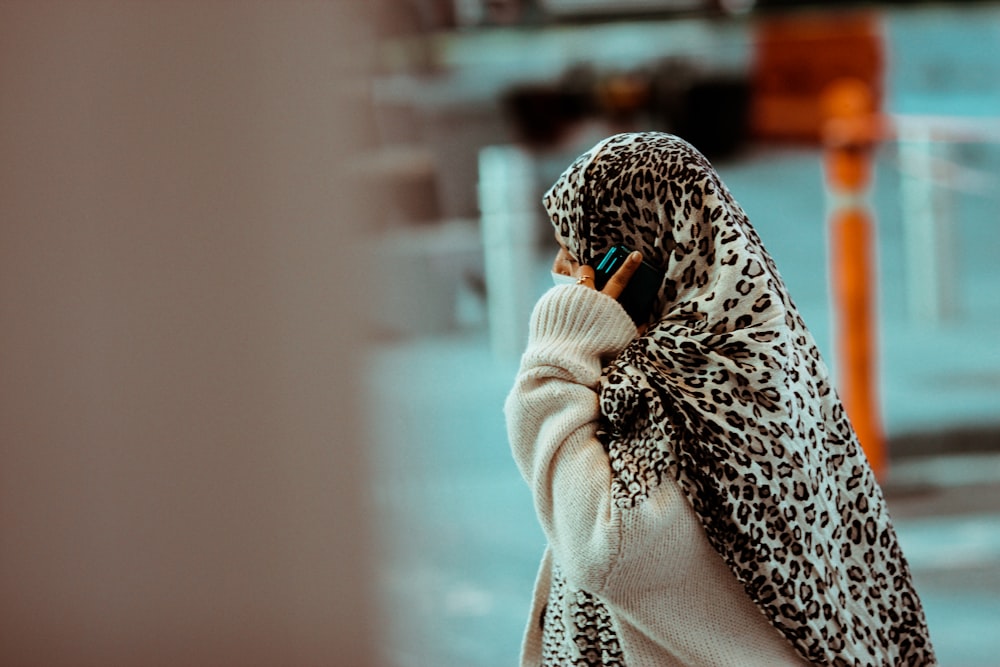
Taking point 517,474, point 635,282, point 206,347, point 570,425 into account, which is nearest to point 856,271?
point 517,474

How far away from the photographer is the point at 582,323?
Result: 180cm

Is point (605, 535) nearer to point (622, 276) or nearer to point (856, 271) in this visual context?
point (622, 276)

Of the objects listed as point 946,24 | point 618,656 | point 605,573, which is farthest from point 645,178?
point 946,24

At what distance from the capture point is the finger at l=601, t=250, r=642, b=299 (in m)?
1.82

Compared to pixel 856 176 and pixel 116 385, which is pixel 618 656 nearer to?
pixel 116 385

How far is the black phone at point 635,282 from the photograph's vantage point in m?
1.83

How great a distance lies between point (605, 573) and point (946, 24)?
26.7 feet

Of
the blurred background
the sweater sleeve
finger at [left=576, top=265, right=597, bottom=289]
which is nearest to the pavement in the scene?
the blurred background

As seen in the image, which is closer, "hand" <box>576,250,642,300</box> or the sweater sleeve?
the sweater sleeve

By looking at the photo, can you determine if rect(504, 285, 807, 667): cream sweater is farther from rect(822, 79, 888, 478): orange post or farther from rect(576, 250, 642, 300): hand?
rect(822, 79, 888, 478): orange post

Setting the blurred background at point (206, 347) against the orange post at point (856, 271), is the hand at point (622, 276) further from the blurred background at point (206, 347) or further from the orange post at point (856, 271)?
the orange post at point (856, 271)

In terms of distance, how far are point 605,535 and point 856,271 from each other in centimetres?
318

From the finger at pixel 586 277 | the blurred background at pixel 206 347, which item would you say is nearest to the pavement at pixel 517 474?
the blurred background at pixel 206 347

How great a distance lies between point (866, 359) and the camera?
4.62 meters
